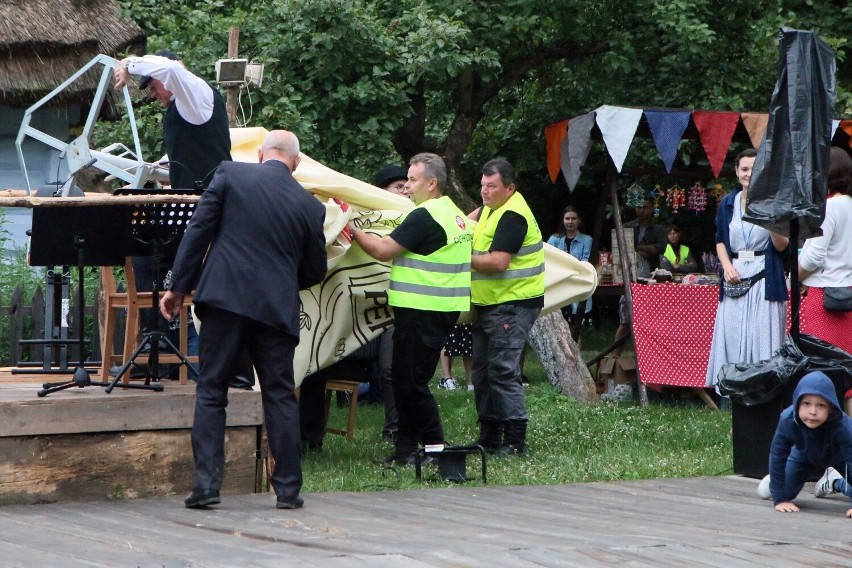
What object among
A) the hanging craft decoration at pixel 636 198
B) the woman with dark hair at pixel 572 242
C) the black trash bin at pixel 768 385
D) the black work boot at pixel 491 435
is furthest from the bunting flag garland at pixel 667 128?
the black trash bin at pixel 768 385

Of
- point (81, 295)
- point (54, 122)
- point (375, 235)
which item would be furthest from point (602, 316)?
point (81, 295)

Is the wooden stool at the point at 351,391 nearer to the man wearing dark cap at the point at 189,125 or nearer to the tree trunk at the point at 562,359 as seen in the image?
the man wearing dark cap at the point at 189,125

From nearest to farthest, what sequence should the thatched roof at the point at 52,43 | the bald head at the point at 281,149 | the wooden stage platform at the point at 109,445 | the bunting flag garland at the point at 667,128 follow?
1. the wooden stage platform at the point at 109,445
2. the bald head at the point at 281,149
3. the bunting flag garland at the point at 667,128
4. the thatched roof at the point at 52,43

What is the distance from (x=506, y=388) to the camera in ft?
27.1

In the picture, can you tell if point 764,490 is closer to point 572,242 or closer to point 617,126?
point 617,126

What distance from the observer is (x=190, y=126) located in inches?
294

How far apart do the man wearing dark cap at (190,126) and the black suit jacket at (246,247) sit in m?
1.23

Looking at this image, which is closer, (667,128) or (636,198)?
(667,128)

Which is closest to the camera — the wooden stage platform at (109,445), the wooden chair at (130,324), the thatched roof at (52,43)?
the wooden stage platform at (109,445)

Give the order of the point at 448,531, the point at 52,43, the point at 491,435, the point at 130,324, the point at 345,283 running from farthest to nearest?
the point at 52,43 → the point at 491,435 → the point at 345,283 → the point at 130,324 → the point at 448,531

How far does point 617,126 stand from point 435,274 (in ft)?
13.8

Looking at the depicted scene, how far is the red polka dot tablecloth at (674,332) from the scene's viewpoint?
11.2 meters

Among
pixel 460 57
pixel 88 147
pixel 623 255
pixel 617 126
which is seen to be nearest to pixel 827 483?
pixel 88 147

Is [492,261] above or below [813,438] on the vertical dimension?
above
